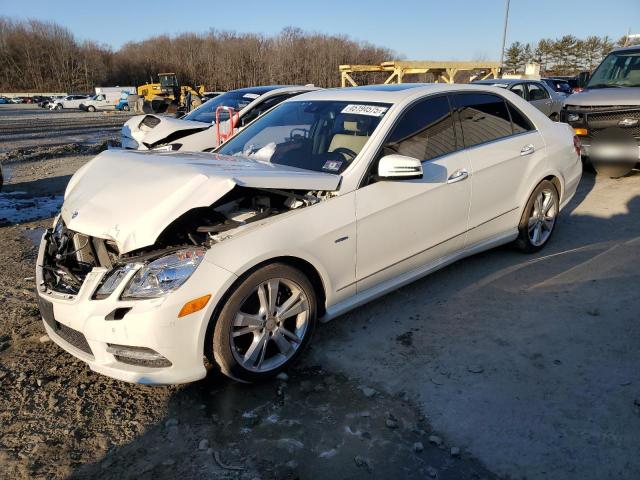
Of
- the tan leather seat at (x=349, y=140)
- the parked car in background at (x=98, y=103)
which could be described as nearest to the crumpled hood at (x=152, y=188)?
the tan leather seat at (x=349, y=140)

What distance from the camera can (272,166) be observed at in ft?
11.6

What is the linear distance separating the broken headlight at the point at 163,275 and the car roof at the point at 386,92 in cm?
200

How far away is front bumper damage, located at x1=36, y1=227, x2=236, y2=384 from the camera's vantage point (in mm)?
2615

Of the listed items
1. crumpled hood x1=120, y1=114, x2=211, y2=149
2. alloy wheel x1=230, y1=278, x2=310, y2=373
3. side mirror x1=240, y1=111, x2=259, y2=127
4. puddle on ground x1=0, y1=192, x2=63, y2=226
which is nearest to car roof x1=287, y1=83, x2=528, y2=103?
alloy wheel x1=230, y1=278, x2=310, y2=373

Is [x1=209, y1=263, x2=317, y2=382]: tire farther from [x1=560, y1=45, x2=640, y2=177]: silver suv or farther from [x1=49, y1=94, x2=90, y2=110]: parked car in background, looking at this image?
[x1=49, y1=94, x2=90, y2=110]: parked car in background

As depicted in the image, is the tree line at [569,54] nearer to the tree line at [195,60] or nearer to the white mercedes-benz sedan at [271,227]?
the tree line at [195,60]

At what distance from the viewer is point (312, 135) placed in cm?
400

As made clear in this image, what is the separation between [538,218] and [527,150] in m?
0.75

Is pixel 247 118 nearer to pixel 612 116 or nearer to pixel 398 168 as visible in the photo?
pixel 398 168

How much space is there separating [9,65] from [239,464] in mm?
98211

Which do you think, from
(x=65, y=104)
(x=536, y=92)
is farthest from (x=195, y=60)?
(x=536, y=92)

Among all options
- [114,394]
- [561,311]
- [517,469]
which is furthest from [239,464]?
[561,311]

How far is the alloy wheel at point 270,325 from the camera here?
295 centimetres

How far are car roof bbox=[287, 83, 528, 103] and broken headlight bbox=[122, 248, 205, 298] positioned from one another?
2.00 meters
